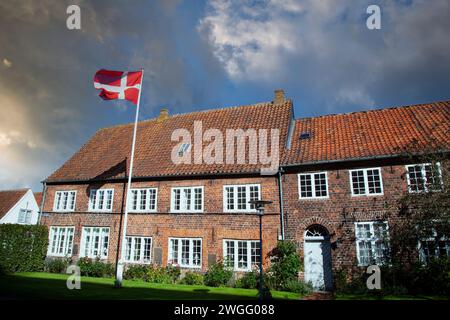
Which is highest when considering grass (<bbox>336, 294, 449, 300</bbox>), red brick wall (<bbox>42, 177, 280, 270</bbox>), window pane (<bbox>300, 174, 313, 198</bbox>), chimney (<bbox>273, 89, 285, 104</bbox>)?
chimney (<bbox>273, 89, 285, 104</bbox>)

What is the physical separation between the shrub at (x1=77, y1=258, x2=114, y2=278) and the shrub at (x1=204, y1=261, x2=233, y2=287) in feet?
20.9

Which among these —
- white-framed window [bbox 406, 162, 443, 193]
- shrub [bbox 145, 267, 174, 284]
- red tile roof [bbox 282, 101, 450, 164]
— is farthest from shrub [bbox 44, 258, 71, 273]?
white-framed window [bbox 406, 162, 443, 193]

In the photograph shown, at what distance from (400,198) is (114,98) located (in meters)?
14.8

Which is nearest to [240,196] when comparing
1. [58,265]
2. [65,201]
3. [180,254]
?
[180,254]

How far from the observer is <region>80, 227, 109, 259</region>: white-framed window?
20373 millimetres

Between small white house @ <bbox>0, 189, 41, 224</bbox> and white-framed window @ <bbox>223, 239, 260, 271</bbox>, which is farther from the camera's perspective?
small white house @ <bbox>0, 189, 41, 224</bbox>

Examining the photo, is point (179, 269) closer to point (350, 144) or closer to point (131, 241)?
point (131, 241)

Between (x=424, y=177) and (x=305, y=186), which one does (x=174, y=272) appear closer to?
(x=305, y=186)

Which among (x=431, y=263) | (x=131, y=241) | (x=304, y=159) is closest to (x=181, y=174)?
(x=131, y=241)

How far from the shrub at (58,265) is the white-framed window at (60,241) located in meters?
0.68

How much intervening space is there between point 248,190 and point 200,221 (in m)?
3.25

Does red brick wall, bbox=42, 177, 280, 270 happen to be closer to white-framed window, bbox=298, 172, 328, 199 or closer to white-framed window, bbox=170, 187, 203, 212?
white-framed window, bbox=170, 187, 203, 212
